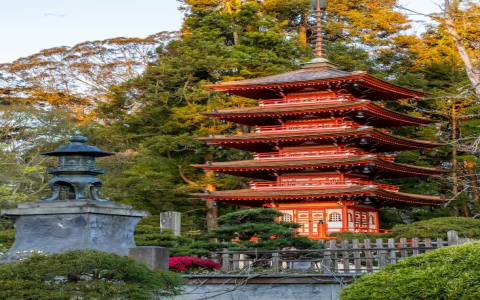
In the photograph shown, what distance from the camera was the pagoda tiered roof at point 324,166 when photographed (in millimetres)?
32312

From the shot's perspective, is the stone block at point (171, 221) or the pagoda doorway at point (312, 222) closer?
the stone block at point (171, 221)

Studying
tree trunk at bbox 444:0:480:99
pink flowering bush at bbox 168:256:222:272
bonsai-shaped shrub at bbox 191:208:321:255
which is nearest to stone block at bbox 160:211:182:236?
bonsai-shaped shrub at bbox 191:208:321:255

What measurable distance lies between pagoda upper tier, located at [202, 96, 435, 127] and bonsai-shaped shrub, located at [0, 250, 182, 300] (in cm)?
2289

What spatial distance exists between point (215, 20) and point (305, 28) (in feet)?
30.3

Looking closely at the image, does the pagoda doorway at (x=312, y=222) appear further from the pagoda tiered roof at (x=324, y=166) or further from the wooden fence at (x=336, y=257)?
the wooden fence at (x=336, y=257)

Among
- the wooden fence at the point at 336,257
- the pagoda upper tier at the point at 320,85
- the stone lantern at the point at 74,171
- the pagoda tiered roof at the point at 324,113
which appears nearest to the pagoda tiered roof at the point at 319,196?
the pagoda tiered roof at the point at 324,113

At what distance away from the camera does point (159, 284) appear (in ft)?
35.7

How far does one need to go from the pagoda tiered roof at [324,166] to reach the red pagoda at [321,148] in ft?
0.15

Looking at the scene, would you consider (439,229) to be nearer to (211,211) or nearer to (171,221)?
(171,221)

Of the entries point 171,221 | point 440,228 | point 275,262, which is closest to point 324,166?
point 440,228

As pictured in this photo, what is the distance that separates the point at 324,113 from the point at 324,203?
166 inches

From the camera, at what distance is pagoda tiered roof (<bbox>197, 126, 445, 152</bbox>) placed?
32656 millimetres

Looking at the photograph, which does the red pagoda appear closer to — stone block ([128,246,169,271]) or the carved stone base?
stone block ([128,246,169,271])

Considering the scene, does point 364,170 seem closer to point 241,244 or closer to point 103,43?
point 241,244
